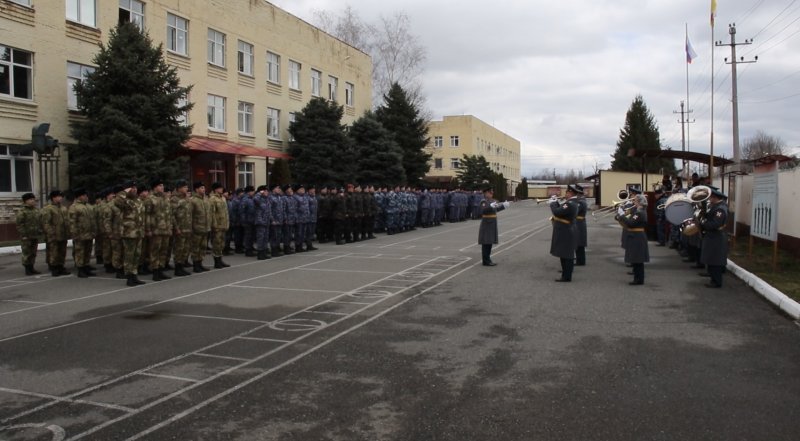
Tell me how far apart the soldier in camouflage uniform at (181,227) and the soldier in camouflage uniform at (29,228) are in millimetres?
2913

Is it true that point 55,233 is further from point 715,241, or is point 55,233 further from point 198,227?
point 715,241

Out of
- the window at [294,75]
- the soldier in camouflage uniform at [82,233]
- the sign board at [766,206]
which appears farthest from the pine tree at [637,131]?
the soldier in camouflage uniform at [82,233]

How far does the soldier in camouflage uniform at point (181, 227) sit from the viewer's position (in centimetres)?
1339

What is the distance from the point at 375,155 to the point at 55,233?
961 inches

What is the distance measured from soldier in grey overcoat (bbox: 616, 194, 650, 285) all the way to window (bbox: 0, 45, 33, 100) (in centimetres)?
1942

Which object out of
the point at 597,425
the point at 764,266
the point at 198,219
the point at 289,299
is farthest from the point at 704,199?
the point at 198,219

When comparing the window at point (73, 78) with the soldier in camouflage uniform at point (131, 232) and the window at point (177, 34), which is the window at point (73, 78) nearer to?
the window at point (177, 34)

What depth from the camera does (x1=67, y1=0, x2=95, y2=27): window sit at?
22812 mm

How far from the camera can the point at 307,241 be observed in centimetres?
1872

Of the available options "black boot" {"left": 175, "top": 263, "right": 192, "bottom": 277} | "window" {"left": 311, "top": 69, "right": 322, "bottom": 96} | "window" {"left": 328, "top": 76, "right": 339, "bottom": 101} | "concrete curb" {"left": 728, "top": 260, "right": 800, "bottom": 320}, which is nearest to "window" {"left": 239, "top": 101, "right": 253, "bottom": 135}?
"window" {"left": 311, "top": 69, "right": 322, "bottom": 96}

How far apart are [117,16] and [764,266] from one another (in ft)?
76.7

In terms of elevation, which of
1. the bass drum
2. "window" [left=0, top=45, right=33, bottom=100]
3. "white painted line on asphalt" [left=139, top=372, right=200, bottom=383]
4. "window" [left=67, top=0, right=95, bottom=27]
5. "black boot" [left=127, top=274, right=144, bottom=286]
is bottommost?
"white painted line on asphalt" [left=139, top=372, right=200, bottom=383]

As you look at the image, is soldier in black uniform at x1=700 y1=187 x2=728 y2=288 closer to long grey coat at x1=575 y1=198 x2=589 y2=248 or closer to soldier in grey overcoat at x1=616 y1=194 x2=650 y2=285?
soldier in grey overcoat at x1=616 y1=194 x2=650 y2=285

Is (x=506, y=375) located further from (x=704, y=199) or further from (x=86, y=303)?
(x=704, y=199)
